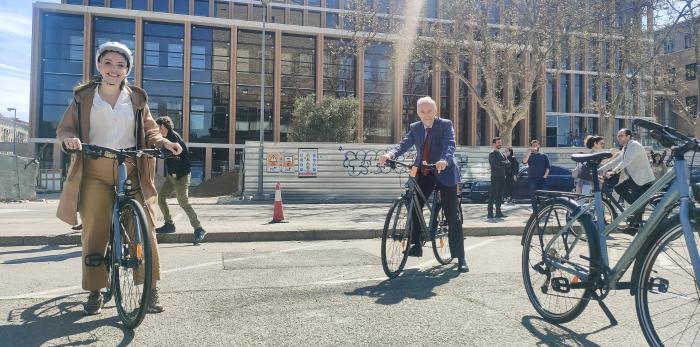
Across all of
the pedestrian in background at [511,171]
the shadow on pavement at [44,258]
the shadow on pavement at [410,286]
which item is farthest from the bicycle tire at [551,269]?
the pedestrian in background at [511,171]

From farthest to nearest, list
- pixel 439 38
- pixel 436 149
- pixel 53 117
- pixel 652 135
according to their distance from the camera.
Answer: pixel 53 117
pixel 439 38
pixel 436 149
pixel 652 135

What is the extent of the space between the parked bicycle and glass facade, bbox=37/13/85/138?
4014cm

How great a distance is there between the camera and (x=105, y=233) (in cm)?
383

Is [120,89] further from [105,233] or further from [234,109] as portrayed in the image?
[234,109]

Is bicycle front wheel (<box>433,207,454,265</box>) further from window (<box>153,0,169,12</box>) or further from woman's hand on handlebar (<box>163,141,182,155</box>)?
window (<box>153,0,169,12</box>)

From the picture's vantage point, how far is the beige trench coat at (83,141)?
12.1 ft

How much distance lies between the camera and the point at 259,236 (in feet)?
26.6

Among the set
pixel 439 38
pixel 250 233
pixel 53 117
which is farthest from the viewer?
pixel 53 117

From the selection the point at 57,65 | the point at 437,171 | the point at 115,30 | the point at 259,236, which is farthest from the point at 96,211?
the point at 115,30

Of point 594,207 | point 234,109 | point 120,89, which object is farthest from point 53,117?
point 594,207

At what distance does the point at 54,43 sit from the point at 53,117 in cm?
547

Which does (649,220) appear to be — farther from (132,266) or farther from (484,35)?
Result: (484,35)

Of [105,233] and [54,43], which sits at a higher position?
[54,43]

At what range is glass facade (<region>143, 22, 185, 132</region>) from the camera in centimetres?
3912
